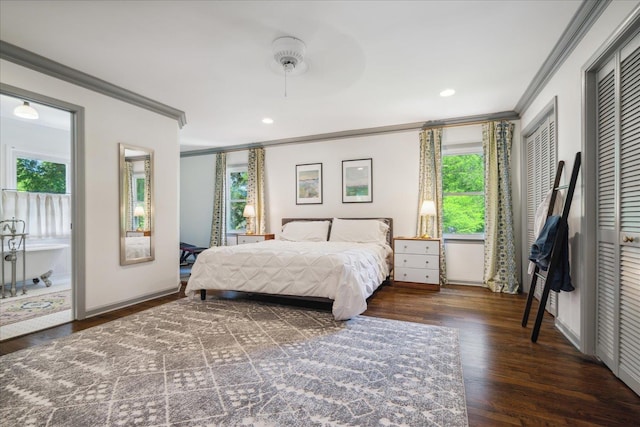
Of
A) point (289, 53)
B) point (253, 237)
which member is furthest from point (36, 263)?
point (289, 53)

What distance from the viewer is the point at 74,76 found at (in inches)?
117

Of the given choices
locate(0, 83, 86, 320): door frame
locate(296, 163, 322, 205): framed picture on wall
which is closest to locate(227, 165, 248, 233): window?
locate(296, 163, 322, 205): framed picture on wall

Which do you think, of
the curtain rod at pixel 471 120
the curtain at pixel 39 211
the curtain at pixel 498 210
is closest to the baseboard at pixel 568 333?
the curtain at pixel 498 210

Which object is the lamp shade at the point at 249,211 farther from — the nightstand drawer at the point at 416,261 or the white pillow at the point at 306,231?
the nightstand drawer at the point at 416,261

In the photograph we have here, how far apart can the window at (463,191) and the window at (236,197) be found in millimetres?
3925

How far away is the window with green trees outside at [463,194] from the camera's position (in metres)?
4.53

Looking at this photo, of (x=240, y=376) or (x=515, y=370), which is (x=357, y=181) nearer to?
(x=515, y=370)

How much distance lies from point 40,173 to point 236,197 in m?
3.26

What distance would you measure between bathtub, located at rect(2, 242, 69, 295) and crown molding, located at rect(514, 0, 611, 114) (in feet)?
22.1

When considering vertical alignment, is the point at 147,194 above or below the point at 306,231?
above

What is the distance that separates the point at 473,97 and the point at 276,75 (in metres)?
2.48

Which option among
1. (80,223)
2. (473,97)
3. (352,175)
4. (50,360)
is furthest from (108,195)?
(473,97)

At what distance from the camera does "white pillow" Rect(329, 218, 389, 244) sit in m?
4.55

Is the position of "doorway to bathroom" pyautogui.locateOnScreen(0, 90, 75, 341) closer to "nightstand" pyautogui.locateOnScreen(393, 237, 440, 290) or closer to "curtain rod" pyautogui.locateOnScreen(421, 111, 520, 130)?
"nightstand" pyautogui.locateOnScreen(393, 237, 440, 290)
